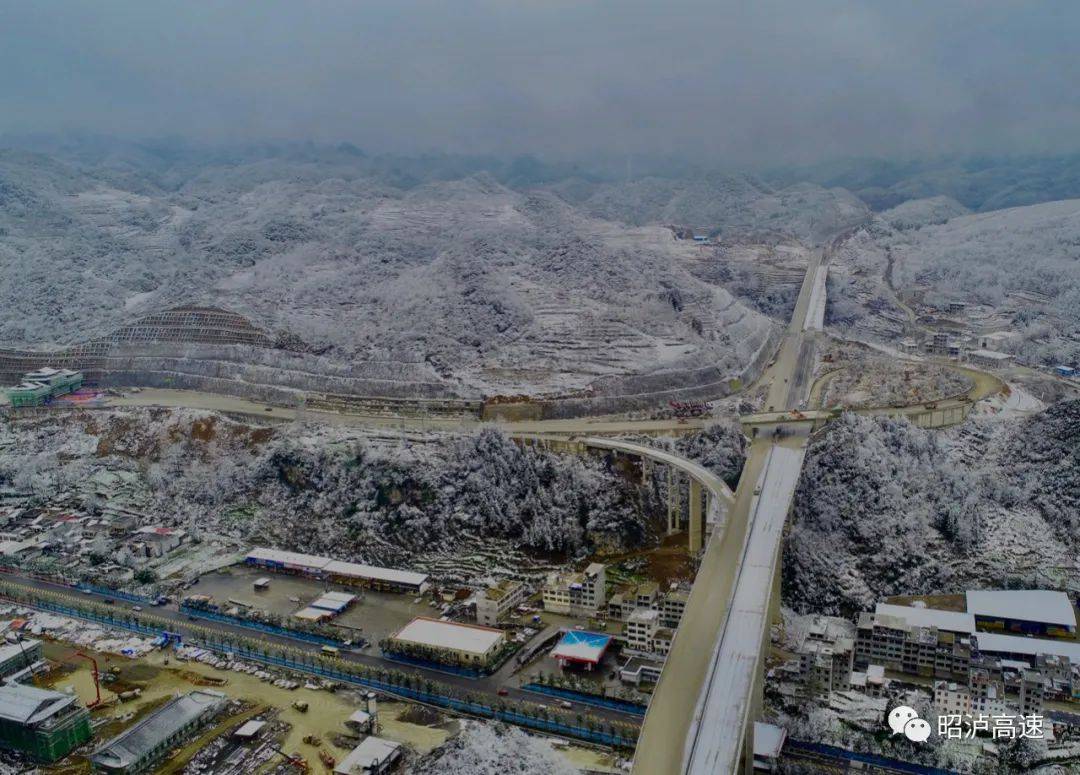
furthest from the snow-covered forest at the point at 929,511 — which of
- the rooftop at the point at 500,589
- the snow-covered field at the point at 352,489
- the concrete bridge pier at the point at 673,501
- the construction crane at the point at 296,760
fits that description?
the construction crane at the point at 296,760

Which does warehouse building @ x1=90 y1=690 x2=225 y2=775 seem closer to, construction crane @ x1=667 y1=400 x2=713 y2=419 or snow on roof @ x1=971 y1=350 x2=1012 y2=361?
construction crane @ x1=667 y1=400 x2=713 y2=419

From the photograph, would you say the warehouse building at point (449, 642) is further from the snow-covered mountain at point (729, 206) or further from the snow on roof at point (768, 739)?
the snow-covered mountain at point (729, 206)

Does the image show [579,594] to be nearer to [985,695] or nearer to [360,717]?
[360,717]

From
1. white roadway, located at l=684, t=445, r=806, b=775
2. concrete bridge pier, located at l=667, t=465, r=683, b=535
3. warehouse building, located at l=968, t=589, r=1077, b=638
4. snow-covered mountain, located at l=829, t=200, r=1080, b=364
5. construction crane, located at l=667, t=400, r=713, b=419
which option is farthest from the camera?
snow-covered mountain, located at l=829, t=200, r=1080, b=364

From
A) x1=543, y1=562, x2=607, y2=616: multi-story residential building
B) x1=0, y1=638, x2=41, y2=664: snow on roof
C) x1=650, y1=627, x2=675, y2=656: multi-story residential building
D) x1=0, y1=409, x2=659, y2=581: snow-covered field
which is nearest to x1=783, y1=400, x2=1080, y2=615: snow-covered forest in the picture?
x1=650, y1=627, x2=675, y2=656: multi-story residential building

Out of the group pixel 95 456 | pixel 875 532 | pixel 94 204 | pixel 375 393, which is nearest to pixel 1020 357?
pixel 875 532
